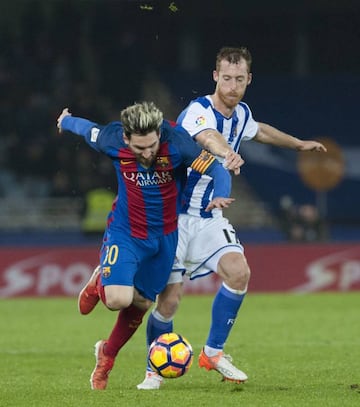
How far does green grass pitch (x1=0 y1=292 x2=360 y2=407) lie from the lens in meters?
7.20

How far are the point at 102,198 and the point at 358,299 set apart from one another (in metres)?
5.54

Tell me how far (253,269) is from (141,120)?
35.5 ft

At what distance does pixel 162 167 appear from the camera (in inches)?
294

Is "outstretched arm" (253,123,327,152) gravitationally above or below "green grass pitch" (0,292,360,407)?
above

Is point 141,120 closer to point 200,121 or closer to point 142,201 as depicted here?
point 142,201

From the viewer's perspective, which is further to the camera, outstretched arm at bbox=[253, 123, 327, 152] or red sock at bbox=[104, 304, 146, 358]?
outstretched arm at bbox=[253, 123, 327, 152]

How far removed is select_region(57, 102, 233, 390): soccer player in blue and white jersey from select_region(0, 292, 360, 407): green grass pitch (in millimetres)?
661

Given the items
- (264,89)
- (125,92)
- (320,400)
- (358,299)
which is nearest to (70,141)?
(125,92)

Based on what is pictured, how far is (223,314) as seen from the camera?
817 cm

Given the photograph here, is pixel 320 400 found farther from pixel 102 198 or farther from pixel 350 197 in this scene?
pixel 350 197

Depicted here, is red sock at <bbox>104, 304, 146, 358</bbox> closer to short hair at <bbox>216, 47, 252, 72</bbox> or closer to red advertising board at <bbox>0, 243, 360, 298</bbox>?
short hair at <bbox>216, 47, 252, 72</bbox>

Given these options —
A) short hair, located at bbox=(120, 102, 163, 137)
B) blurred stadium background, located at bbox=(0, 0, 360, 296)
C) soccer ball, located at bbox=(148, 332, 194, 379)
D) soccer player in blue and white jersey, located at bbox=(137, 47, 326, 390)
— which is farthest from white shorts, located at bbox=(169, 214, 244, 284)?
blurred stadium background, located at bbox=(0, 0, 360, 296)

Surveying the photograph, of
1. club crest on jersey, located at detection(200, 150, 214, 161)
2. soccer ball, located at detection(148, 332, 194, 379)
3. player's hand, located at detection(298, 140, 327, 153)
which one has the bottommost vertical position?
soccer ball, located at detection(148, 332, 194, 379)

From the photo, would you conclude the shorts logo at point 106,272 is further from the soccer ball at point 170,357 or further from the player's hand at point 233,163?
the player's hand at point 233,163
